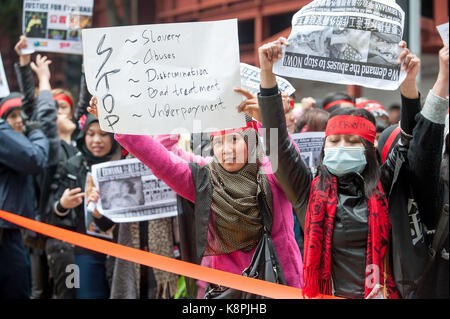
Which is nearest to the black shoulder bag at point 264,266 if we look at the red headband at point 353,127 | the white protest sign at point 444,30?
the red headband at point 353,127

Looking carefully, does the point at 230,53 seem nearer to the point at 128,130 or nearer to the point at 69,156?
the point at 128,130

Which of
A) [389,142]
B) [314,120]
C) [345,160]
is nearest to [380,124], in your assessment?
[314,120]

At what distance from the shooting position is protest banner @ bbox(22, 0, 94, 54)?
464cm

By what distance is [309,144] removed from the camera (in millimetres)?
3918

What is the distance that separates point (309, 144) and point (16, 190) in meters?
2.42

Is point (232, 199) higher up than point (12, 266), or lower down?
higher up

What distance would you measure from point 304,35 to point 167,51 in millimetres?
693

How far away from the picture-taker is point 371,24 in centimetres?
272

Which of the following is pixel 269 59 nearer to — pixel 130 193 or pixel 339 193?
pixel 339 193

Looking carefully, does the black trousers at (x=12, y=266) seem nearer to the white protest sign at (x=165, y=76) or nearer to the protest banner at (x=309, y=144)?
the white protest sign at (x=165, y=76)

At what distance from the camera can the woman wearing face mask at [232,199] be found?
3.13 m

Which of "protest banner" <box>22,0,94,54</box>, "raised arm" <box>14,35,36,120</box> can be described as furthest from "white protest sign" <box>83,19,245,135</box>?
"raised arm" <box>14,35,36,120</box>

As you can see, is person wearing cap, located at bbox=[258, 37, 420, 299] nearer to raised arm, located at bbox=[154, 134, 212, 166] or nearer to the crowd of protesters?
the crowd of protesters
